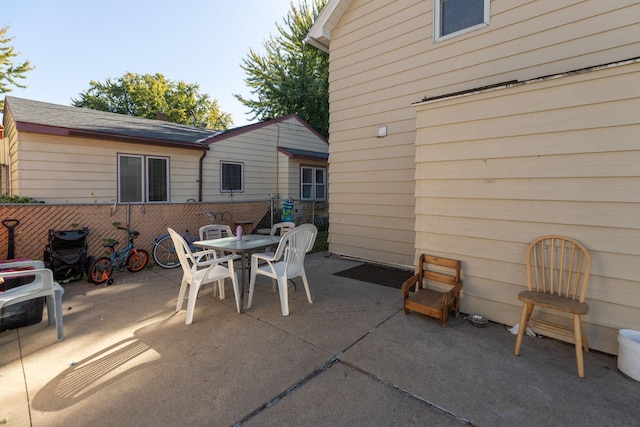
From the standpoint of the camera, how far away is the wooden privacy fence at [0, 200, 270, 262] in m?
4.39

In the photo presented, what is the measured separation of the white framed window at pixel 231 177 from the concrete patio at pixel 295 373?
608cm

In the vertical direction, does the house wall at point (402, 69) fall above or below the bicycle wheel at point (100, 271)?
above

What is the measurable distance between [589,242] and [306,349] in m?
Answer: 2.70

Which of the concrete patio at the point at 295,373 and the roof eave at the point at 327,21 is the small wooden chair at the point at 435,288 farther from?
the roof eave at the point at 327,21

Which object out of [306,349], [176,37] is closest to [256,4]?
[176,37]

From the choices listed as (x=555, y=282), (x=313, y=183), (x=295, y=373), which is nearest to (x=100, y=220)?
(x=295, y=373)

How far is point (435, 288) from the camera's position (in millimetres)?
3486

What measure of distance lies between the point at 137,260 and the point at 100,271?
718 millimetres

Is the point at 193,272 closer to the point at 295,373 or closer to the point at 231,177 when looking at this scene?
the point at 295,373

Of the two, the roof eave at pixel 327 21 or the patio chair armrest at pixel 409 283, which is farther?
the roof eave at pixel 327 21

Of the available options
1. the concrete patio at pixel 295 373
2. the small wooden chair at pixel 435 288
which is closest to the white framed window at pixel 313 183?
the small wooden chair at pixel 435 288

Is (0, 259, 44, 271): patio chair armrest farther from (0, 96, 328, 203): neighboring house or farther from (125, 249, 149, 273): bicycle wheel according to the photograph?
(0, 96, 328, 203): neighboring house

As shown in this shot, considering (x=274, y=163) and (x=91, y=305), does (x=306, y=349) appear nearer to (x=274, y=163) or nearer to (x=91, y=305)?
(x=91, y=305)

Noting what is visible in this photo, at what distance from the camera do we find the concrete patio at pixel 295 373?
1.79 m
